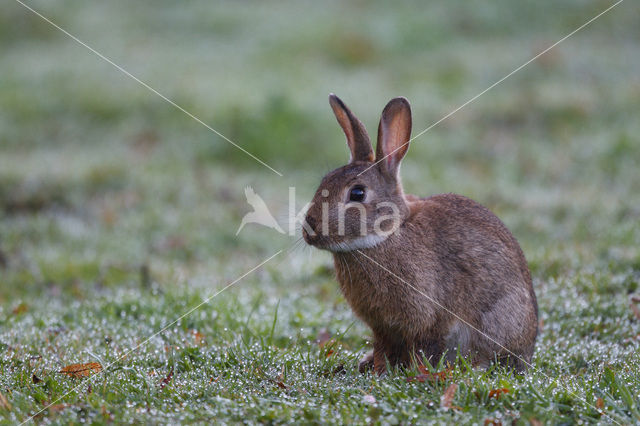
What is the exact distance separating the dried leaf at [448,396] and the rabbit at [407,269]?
458 millimetres

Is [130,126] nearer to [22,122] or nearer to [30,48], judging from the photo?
[22,122]

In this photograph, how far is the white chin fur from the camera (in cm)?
404

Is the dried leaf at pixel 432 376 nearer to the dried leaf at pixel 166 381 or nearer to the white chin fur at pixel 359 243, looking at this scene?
the white chin fur at pixel 359 243

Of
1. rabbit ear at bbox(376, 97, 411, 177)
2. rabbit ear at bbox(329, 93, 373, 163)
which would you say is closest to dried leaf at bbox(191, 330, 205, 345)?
rabbit ear at bbox(329, 93, 373, 163)

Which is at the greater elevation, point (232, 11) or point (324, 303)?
point (232, 11)

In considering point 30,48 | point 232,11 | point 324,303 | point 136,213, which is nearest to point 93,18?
point 30,48

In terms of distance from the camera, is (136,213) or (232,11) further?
(232,11)

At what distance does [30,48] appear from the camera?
14.7m

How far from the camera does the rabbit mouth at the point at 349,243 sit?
4.01 meters

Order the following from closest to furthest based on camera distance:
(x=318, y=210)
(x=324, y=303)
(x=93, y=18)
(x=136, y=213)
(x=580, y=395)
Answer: (x=580, y=395), (x=318, y=210), (x=324, y=303), (x=136, y=213), (x=93, y=18)

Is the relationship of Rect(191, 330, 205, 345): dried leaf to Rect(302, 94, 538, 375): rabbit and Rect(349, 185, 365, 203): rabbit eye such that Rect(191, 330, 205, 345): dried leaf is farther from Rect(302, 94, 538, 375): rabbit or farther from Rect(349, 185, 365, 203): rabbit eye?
Rect(349, 185, 365, 203): rabbit eye

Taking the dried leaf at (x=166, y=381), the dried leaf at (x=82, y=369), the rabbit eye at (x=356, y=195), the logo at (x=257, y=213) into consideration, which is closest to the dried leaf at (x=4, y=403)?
the dried leaf at (x=82, y=369)

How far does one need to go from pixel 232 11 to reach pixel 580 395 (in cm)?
1529
